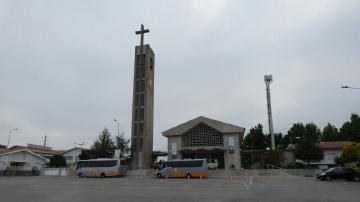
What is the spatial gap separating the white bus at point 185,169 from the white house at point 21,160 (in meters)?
29.0

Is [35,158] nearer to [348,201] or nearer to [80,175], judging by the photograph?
[80,175]

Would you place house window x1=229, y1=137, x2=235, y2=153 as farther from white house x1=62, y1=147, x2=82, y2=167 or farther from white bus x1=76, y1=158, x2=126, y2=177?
white house x1=62, y1=147, x2=82, y2=167

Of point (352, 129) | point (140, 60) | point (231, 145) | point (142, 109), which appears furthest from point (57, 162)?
point (352, 129)

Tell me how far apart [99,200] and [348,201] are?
33.9ft

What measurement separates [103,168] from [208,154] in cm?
1929

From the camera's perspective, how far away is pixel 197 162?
124 ft

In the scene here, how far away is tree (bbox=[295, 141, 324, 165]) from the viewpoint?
174ft

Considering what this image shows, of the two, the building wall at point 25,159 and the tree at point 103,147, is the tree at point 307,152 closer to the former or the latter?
the tree at point 103,147

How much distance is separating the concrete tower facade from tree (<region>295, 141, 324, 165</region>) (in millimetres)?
24023

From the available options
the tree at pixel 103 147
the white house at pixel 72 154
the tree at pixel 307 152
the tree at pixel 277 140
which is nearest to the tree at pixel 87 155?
Answer: the tree at pixel 103 147

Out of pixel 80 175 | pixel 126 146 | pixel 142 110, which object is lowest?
pixel 80 175

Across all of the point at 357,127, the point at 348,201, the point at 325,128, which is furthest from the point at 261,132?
the point at 348,201

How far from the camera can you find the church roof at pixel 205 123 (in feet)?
175

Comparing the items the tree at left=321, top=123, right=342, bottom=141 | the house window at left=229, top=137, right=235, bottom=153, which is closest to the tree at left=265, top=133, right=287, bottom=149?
the tree at left=321, top=123, right=342, bottom=141
